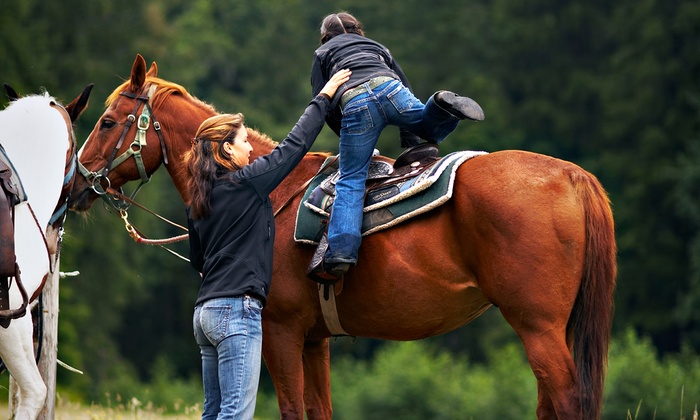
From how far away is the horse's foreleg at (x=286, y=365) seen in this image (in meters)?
6.98

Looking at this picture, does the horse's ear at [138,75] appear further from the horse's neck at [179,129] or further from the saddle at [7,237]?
the saddle at [7,237]

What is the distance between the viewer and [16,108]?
22.9 feet

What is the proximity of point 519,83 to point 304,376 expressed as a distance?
126 feet

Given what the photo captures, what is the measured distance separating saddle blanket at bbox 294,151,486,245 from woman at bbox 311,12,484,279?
0.12 m

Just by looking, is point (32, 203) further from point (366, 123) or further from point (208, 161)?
point (366, 123)

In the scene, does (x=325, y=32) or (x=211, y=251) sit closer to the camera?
(x=211, y=251)

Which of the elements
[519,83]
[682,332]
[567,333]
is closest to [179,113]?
[567,333]

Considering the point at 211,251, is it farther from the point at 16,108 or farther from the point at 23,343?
the point at 16,108

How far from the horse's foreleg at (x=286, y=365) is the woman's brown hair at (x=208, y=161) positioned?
4.31 ft

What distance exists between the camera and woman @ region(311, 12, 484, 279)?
21.8 feet

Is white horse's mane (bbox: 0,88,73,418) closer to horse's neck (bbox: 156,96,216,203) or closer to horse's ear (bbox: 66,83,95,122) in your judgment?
horse's ear (bbox: 66,83,95,122)

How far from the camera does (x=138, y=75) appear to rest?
7.63m

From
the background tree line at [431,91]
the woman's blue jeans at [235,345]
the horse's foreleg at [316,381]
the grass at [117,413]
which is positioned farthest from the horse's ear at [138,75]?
the background tree line at [431,91]

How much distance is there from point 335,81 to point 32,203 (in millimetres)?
2049
